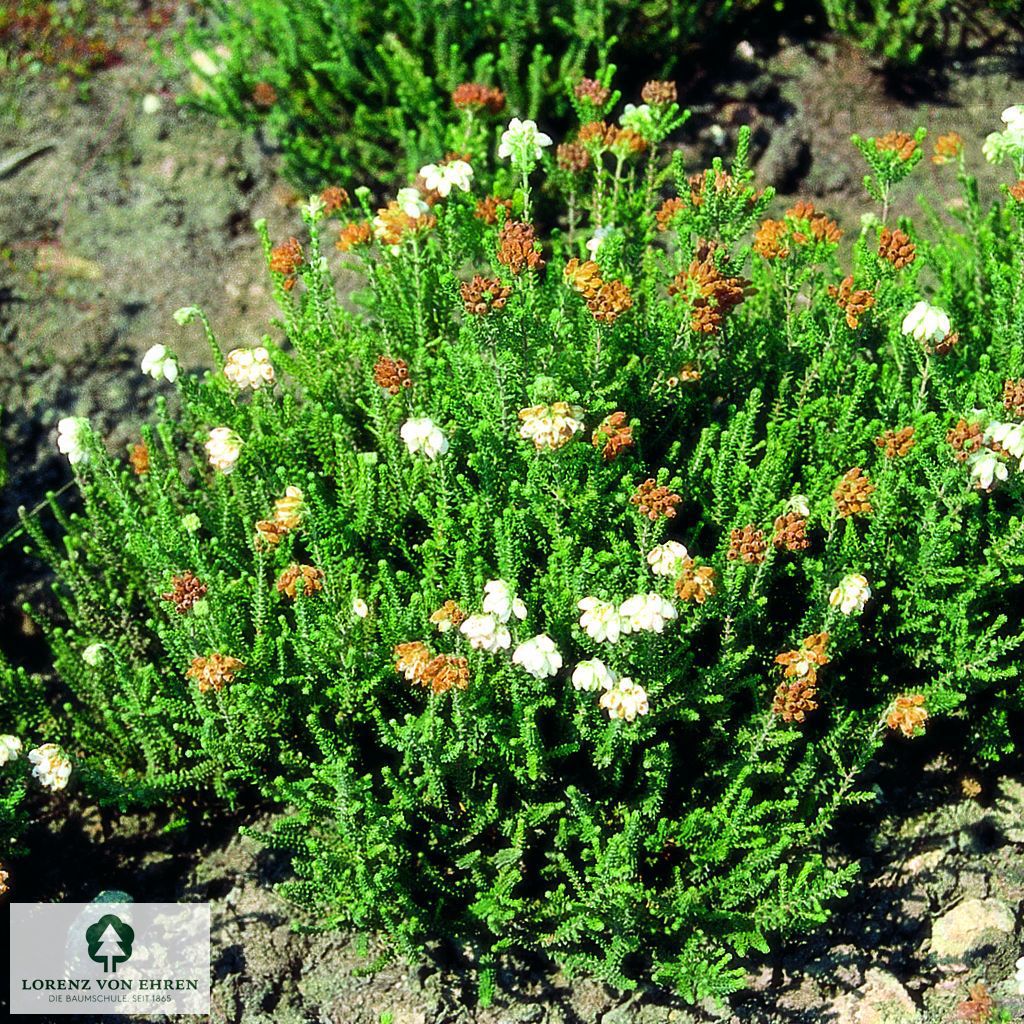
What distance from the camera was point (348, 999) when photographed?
3512 mm

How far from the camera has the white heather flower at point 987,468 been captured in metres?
3.19

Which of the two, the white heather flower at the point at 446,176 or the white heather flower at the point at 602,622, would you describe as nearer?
the white heather flower at the point at 602,622

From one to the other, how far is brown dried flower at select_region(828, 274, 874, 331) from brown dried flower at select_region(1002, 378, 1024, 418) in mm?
529

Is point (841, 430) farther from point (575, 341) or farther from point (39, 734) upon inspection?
point (39, 734)

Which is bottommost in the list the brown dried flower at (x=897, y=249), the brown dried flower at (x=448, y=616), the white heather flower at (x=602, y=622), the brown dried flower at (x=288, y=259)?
the brown dried flower at (x=448, y=616)

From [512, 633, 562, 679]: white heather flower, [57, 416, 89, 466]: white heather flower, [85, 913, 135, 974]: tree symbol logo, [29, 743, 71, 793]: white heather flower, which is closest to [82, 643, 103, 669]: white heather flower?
[29, 743, 71, 793]: white heather flower

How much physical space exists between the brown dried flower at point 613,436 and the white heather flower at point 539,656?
0.67 meters

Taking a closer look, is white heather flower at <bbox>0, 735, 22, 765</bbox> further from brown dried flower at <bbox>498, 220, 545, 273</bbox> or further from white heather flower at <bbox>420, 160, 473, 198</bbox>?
white heather flower at <bbox>420, 160, 473, 198</bbox>

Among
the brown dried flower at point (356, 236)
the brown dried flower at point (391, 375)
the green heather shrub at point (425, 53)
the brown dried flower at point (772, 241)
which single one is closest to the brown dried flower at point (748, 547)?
the brown dried flower at point (772, 241)

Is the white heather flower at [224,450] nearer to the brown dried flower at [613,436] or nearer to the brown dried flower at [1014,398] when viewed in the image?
the brown dried flower at [613,436]

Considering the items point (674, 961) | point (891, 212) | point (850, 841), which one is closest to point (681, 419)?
point (850, 841)

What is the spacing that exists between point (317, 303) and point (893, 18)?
3613mm

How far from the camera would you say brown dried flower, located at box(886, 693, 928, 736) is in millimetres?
3135

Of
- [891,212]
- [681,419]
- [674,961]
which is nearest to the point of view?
[674,961]
